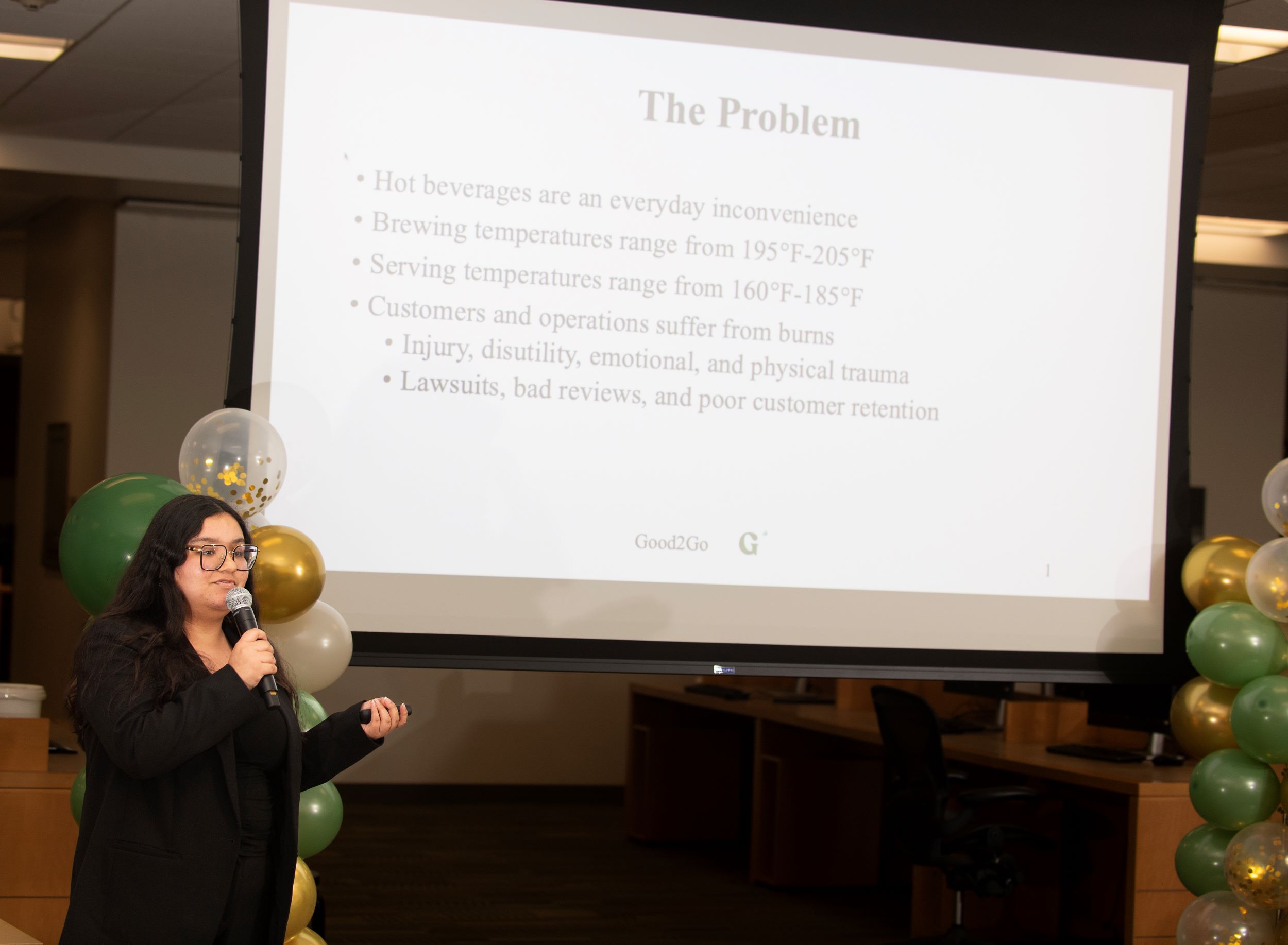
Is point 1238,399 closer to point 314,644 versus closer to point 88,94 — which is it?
point 88,94

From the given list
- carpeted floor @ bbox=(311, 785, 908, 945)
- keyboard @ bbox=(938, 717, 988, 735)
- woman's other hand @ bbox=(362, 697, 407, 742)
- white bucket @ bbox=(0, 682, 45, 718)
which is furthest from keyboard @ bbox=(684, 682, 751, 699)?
woman's other hand @ bbox=(362, 697, 407, 742)

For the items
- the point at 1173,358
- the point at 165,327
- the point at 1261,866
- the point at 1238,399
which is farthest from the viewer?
the point at 1238,399

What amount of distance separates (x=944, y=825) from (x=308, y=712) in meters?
2.37

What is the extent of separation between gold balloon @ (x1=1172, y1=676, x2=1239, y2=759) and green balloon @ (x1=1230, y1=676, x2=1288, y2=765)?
161 millimetres

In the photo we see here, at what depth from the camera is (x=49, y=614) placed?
7.80 metres

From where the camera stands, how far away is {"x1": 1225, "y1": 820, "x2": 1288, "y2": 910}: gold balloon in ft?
10.4

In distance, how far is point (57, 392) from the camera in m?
8.20

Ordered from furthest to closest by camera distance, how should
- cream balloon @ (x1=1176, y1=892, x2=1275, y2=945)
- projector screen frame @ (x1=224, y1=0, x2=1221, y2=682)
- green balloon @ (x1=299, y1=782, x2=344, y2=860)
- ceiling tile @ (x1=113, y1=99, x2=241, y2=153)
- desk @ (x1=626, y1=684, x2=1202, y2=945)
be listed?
1. ceiling tile @ (x1=113, y1=99, x2=241, y2=153)
2. desk @ (x1=626, y1=684, x2=1202, y2=945)
3. cream balloon @ (x1=1176, y1=892, x2=1275, y2=945)
4. projector screen frame @ (x1=224, y1=0, x2=1221, y2=682)
5. green balloon @ (x1=299, y1=782, x2=344, y2=860)

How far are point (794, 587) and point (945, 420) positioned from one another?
58 centimetres

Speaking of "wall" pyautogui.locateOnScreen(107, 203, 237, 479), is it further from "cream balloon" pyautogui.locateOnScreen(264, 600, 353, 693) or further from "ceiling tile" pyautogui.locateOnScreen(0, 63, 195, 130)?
"cream balloon" pyautogui.locateOnScreen(264, 600, 353, 693)

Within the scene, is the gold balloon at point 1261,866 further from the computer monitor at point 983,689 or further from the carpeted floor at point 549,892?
the carpeted floor at point 549,892

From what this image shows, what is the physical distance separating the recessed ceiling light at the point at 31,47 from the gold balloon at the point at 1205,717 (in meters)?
4.46

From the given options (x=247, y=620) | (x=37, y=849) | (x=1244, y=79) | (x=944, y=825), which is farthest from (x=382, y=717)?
(x=1244, y=79)

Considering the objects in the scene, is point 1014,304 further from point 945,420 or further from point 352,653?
point 352,653
